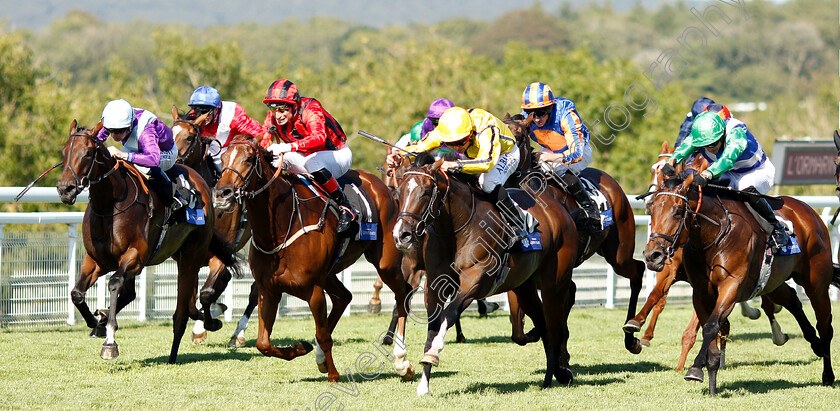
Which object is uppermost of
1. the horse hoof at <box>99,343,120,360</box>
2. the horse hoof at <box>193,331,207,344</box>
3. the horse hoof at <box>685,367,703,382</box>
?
the horse hoof at <box>685,367,703,382</box>

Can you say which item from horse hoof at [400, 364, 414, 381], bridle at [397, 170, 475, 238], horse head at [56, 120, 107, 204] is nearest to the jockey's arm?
bridle at [397, 170, 475, 238]

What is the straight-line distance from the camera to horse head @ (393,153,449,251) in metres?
6.06

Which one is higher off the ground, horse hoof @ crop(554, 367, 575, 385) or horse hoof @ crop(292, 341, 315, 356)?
horse hoof @ crop(292, 341, 315, 356)

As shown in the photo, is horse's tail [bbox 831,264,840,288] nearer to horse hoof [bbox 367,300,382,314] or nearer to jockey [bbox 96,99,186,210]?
horse hoof [bbox 367,300,382,314]

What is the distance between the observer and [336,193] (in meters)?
7.41

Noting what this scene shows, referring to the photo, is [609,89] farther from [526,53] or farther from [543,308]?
[543,308]

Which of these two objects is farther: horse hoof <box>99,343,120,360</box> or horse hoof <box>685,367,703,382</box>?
horse hoof <box>99,343,120,360</box>

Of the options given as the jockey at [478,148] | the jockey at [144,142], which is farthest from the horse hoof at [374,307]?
the jockey at [478,148]

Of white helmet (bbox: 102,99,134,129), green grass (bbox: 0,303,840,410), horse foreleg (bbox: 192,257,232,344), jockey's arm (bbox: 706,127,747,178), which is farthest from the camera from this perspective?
horse foreleg (bbox: 192,257,232,344)

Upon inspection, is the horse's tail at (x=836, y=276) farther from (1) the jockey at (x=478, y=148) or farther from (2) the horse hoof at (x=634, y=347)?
(1) the jockey at (x=478, y=148)

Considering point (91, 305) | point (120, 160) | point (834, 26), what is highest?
point (834, 26)

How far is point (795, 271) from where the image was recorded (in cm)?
766

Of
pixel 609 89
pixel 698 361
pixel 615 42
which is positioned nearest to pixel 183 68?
pixel 609 89

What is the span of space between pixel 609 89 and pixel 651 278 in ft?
76.6
